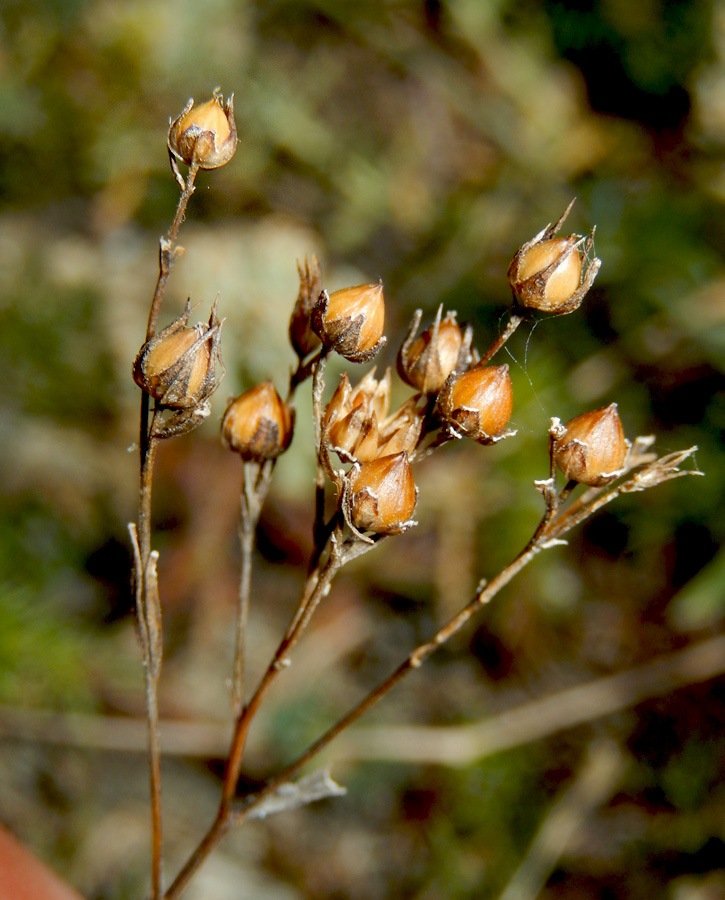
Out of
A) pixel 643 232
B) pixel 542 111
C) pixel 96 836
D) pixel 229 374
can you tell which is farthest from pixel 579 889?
pixel 542 111

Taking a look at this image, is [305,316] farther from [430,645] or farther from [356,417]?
[430,645]

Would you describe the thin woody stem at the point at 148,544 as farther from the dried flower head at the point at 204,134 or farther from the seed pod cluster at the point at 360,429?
the seed pod cluster at the point at 360,429

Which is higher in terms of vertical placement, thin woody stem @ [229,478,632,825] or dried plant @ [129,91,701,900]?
dried plant @ [129,91,701,900]

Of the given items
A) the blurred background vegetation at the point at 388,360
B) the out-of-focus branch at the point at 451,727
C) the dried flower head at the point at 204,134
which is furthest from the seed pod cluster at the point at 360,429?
the out-of-focus branch at the point at 451,727

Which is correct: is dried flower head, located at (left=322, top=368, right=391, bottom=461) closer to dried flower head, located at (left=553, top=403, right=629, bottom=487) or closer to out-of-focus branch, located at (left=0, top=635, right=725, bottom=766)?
dried flower head, located at (left=553, top=403, right=629, bottom=487)

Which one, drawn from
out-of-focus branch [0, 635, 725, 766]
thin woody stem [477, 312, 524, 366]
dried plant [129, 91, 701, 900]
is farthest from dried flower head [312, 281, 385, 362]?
out-of-focus branch [0, 635, 725, 766]

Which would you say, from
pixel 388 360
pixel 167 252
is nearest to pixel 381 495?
pixel 167 252
